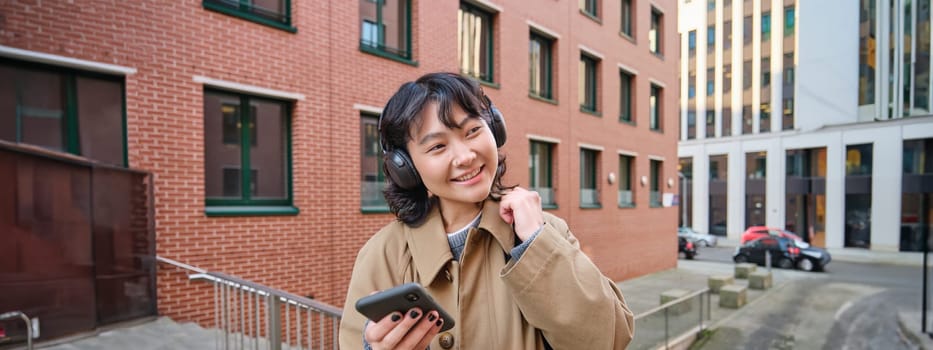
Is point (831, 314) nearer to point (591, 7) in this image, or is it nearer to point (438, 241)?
point (591, 7)

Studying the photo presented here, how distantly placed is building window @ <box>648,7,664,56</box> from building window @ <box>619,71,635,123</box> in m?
1.48

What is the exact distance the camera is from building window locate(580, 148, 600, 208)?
41.6ft

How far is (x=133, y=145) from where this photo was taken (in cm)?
500

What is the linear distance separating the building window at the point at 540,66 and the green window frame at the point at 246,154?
6.65 metres

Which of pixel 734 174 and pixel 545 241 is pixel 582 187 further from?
pixel 545 241

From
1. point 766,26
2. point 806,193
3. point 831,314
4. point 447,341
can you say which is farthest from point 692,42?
point 831,314

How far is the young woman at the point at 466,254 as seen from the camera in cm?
98

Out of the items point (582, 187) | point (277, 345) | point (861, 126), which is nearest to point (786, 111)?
point (861, 126)

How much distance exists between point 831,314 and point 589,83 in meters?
8.33

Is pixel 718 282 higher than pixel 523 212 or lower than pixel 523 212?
lower

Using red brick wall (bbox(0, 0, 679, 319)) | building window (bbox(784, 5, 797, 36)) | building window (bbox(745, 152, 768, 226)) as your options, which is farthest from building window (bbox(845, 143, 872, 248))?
red brick wall (bbox(0, 0, 679, 319))

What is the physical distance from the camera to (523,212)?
3.52 ft

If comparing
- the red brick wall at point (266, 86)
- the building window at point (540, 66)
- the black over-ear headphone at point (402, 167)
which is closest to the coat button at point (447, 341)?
the black over-ear headphone at point (402, 167)

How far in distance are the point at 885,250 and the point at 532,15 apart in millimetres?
8171
